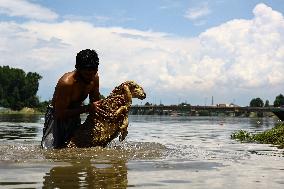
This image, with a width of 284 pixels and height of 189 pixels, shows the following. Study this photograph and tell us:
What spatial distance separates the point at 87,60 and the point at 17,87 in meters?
130

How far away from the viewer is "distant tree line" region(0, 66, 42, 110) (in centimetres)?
13412

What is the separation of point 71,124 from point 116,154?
1464 millimetres

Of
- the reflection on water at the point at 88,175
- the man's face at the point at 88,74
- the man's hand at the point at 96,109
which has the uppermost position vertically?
the man's face at the point at 88,74

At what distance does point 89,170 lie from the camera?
23.7ft

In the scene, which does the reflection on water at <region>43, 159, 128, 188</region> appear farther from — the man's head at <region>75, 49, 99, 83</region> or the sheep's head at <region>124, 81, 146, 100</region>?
the sheep's head at <region>124, 81, 146, 100</region>

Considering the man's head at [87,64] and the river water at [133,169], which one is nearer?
the river water at [133,169]

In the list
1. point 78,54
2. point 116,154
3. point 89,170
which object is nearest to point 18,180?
point 89,170

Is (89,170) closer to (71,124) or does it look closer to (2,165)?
(2,165)

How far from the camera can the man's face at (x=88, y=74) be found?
32.2 feet

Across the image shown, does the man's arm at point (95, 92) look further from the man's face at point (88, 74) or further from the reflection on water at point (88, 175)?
the reflection on water at point (88, 175)

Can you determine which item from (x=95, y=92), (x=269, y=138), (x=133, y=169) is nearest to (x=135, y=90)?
(x=95, y=92)

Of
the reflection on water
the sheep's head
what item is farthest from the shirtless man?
the reflection on water

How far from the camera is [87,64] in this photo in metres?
9.70

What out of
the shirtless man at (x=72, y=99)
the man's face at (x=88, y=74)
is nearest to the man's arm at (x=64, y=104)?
the shirtless man at (x=72, y=99)
